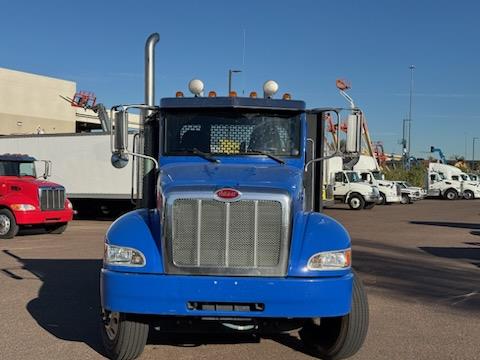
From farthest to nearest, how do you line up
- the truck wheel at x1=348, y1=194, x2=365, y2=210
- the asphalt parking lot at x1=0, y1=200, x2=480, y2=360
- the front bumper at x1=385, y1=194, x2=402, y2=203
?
1. the front bumper at x1=385, y1=194, x2=402, y2=203
2. the truck wheel at x1=348, y1=194, x2=365, y2=210
3. the asphalt parking lot at x1=0, y1=200, x2=480, y2=360

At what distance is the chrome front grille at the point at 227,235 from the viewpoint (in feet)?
16.1

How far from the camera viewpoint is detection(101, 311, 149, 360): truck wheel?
5160mm

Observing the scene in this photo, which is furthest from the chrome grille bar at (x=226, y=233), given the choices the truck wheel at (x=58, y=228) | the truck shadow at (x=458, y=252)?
the truck wheel at (x=58, y=228)

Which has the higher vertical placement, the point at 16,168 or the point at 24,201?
the point at 16,168

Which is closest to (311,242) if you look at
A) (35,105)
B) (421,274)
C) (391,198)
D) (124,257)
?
(124,257)

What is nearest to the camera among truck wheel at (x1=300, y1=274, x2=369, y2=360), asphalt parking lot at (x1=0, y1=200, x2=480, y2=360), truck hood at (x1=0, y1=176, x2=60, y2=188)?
truck wheel at (x1=300, y1=274, x2=369, y2=360)

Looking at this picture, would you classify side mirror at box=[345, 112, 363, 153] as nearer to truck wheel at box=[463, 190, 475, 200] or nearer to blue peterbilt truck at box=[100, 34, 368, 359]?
blue peterbilt truck at box=[100, 34, 368, 359]

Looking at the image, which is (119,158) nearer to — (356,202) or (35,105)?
(356,202)

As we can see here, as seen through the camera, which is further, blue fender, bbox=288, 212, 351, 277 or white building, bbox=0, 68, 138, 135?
white building, bbox=0, 68, 138, 135

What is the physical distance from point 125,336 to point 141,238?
0.86 m

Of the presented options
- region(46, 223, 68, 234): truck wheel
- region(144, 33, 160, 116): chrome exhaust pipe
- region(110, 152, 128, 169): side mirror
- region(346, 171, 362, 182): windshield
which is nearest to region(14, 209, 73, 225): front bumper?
region(46, 223, 68, 234): truck wheel

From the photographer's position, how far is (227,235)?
493 centimetres

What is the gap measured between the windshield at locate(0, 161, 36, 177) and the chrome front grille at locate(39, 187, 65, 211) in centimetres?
117

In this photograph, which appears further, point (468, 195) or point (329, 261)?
point (468, 195)
